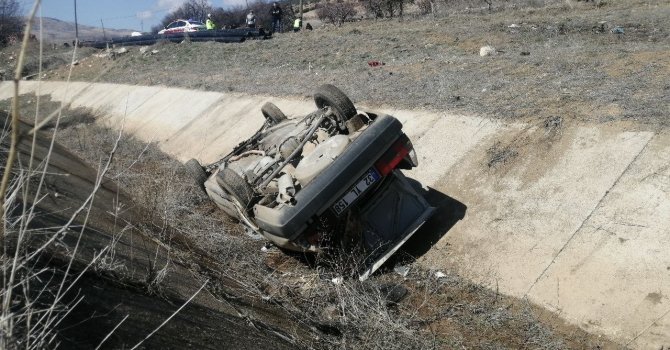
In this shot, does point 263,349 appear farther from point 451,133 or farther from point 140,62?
point 140,62

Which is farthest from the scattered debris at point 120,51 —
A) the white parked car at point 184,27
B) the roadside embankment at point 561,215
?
the roadside embankment at point 561,215

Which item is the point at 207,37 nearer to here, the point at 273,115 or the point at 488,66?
the point at 488,66

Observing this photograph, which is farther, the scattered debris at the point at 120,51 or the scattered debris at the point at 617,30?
the scattered debris at the point at 120,51

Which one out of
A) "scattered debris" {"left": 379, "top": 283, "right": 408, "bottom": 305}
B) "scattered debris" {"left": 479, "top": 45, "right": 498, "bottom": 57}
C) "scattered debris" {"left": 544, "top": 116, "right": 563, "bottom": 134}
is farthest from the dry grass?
"scattered debris" {"left": 479, "top": 45, "right": 498, "bottom": 57}

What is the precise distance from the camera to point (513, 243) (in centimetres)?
541

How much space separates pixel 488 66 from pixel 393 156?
546cm

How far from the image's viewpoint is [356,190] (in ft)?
16.4

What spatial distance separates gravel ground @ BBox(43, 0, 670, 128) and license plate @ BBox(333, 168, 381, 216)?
2.29m

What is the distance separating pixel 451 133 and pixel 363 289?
3296 mm

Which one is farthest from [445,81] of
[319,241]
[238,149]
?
[319,241]

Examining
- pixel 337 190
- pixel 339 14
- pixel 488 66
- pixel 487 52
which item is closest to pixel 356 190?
pixel 337 190

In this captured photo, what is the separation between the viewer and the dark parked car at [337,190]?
4.84m

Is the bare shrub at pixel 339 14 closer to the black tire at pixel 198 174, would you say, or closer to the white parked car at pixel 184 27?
the white parked car at pixel 184 27

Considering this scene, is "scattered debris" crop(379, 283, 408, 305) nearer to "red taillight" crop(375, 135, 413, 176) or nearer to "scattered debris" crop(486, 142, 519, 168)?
"red taillight" crop(375, 135, 413, 176)
